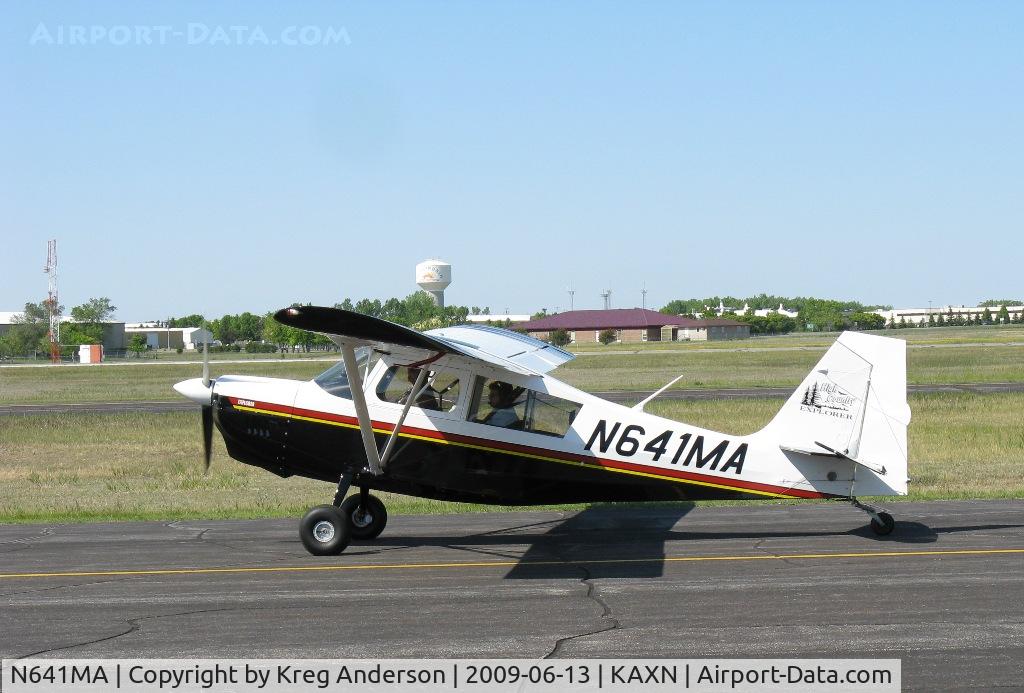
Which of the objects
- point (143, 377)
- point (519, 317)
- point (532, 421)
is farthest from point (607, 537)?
point (519, 317)

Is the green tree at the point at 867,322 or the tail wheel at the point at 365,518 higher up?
the green tree at the point at 867,322

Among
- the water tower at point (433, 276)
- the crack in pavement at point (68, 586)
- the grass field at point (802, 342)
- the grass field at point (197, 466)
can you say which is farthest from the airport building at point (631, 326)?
the crack in pavement at point (68, 586)

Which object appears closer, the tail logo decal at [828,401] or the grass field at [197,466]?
the tail logo decal at [828,401]

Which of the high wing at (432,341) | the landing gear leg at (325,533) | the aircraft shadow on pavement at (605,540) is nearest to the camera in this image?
the high wing at (432,341)

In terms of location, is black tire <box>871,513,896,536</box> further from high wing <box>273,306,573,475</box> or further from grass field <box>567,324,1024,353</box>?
grass field <box>567,324,1024,353</box>

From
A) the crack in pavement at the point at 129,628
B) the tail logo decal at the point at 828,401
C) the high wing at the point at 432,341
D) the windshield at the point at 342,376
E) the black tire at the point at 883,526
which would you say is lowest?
the crack in pavement at the point at 129,628

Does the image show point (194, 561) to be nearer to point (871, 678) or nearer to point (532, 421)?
point (532, 421)

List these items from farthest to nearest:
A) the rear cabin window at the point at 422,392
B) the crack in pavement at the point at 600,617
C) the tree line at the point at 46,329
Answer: the tree line at the point at 46,329
the rear cabin window at the point at 422,392
the crack in pavement at the point at 600,617

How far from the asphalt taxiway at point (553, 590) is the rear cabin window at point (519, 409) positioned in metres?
1.43

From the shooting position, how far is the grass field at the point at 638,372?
167ft

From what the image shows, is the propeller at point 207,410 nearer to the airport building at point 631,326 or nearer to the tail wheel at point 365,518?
the tail wheel at point 365,518

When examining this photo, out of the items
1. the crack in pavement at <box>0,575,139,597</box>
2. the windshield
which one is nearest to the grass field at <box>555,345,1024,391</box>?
the windshield

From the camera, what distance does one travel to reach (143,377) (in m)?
71.9

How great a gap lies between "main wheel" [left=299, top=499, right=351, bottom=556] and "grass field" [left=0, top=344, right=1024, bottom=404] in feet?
115
